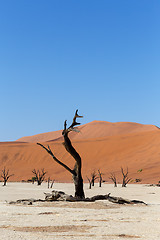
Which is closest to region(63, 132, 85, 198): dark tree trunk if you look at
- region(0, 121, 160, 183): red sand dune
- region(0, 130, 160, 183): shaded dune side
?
region(0, 121, 160, 183): red sand dune

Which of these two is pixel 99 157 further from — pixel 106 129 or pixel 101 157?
pixel 106 129

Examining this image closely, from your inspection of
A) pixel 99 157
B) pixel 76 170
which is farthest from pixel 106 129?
pixel 76 170

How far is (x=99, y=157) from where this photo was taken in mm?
64188

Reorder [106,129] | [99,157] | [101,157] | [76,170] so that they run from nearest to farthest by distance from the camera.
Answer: [76,170] → [101,157] → [99,157] → [106,129]

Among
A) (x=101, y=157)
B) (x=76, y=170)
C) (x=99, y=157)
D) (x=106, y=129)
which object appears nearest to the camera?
(x=76, y=170)

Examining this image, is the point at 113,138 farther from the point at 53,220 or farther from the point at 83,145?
the point at 53,220

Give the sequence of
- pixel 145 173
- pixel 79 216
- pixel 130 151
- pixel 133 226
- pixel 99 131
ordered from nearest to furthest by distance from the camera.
Result: 1. pixel 133 226
2. pixel 79 216
3. pixel 145 173
4. pixel 130 151
5. pixel 99 131

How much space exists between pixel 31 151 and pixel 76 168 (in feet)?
203

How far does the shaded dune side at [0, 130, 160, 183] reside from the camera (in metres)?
52.4

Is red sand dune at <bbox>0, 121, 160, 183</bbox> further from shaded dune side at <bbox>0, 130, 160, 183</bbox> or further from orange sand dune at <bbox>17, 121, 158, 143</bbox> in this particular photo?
orange sand dune at <bbox>17, 121, 158, 143</bbox>

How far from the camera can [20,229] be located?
6680 mm

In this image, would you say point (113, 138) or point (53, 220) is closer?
point (53, 220)

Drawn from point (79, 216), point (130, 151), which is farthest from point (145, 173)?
point (79, 216)

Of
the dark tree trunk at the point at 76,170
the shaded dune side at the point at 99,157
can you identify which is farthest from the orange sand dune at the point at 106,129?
the dark tree trunk at the point at 76,170
